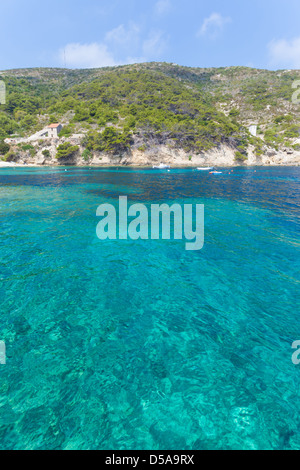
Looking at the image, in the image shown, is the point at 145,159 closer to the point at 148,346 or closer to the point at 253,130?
the point at 253,130

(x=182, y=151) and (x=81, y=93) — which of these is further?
(x=81, y=93)

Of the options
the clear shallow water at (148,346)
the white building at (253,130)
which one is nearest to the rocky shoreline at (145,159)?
the white building at (253,130)

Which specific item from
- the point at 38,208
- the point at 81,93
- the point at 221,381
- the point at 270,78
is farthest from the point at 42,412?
the point at 270,78

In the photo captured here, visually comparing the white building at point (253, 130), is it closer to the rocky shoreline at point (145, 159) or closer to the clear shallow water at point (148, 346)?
the rocky shoreline at point (145, 159)

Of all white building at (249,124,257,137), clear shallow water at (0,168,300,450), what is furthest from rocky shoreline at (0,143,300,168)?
clear shallow water at (0,168,300,450)

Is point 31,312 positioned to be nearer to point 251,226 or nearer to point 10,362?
point 10,362

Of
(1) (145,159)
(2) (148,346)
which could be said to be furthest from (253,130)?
(2) (148,346)

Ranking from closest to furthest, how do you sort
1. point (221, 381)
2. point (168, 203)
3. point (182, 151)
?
point (221, 381) → point (168, 203) → point (182, 151)

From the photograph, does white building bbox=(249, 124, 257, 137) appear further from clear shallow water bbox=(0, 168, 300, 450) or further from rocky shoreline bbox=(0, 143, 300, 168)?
clear shallow water bbox=(0, 168, 300, 450)
